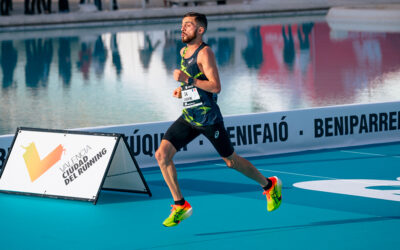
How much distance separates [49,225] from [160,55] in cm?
1476

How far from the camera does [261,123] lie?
353 inches

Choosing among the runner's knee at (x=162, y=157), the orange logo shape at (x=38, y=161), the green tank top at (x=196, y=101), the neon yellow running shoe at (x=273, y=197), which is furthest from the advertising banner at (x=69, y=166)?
the neon yellow running shoe at (x=273, y=197)

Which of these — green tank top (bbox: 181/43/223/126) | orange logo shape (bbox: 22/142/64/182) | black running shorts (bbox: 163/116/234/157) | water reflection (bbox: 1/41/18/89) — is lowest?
water reflection (bbox: 1/41/18/89)

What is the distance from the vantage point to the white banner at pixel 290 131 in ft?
27.9

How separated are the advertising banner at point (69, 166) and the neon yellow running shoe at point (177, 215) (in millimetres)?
984

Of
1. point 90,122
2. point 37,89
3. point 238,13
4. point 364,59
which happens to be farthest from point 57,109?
point 238,13

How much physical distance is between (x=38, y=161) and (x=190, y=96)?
191cm

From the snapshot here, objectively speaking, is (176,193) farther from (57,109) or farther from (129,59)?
(129,59)

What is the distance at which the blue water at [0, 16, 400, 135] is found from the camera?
12.8m

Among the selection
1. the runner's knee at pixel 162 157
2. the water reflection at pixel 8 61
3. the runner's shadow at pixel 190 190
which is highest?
the runner's knee at pixel 162 157

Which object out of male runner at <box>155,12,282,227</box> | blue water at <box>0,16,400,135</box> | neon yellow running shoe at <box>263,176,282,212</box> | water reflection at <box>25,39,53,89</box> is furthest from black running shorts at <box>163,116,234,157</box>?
water reflection at <box>25,39,53,89</box>

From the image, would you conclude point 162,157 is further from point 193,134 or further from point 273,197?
point 273,197

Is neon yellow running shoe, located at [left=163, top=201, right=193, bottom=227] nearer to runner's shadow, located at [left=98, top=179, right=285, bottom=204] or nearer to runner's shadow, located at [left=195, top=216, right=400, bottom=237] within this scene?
runner's shadow, located at [left=195, top=216, right=400, bottom=237]

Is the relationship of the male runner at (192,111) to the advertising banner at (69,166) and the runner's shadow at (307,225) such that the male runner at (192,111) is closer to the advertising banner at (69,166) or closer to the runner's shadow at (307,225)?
the runner's shadow at (307,225)
